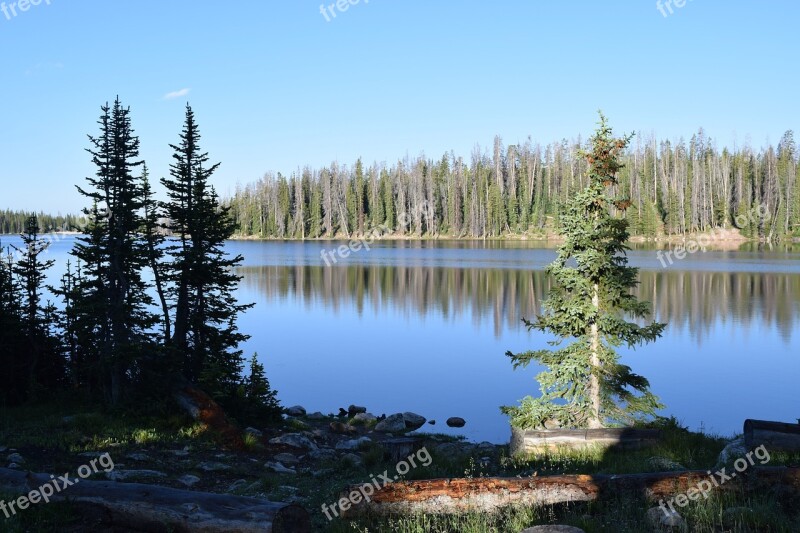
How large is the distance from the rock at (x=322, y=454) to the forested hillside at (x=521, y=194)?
→ 101 m

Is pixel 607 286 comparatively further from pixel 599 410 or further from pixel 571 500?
pixel 571 500

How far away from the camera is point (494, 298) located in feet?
146

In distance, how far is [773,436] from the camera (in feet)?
31.6

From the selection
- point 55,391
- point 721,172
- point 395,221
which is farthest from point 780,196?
point 55,391

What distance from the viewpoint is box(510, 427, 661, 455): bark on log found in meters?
10.8

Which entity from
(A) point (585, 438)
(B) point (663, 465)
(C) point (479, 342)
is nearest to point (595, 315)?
(A) point (585, 438)

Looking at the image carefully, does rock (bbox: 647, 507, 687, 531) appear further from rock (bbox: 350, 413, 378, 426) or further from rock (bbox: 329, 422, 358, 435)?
rock (bbox: 350, 413, 378, 426)

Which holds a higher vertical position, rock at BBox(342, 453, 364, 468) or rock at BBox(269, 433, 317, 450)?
rock at BBox(342, 453, 364, 468)

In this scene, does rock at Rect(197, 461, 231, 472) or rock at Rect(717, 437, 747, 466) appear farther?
rock at Rect(197, 461, 231, 472)

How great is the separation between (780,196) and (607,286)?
10461 centimetres

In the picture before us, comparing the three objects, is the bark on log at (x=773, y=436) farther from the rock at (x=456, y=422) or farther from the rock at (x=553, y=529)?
the rock at (x=456, y=422)

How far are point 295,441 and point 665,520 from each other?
1046 centimetres

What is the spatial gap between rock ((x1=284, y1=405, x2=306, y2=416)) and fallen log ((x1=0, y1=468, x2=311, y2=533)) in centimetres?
1357

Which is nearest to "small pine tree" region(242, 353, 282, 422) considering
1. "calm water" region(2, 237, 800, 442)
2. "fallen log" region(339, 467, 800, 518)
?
"calm water" region(2, 237, 800, 442)
